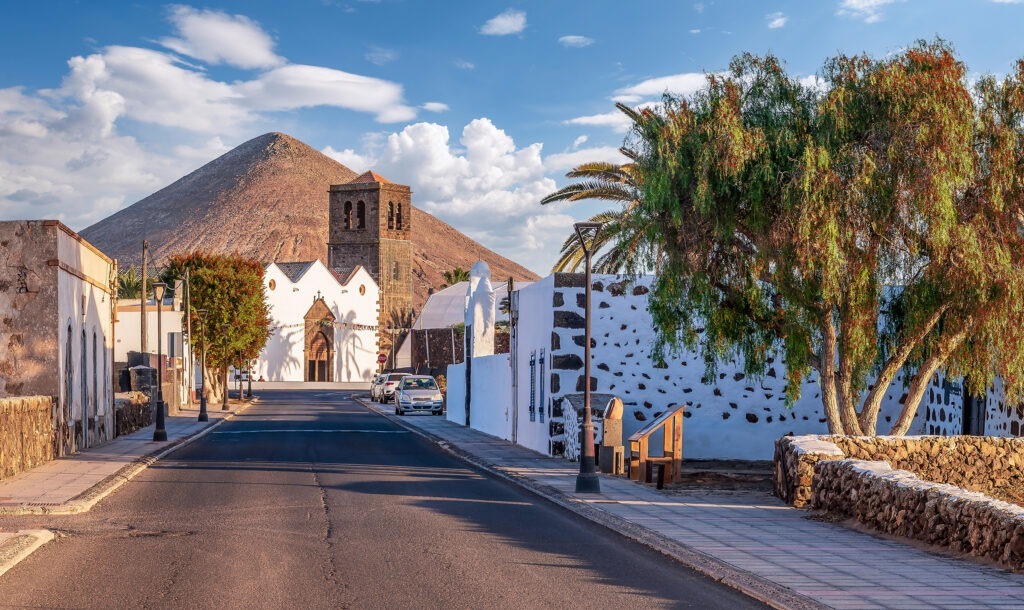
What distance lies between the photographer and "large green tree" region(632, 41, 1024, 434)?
15.9 meters

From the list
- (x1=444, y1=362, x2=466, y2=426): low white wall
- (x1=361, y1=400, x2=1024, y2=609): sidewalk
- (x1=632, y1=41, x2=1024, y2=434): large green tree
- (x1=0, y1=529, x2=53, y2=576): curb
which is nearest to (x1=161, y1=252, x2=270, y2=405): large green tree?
(x1=444, y1=362, x2=466, y2=426): low white wall

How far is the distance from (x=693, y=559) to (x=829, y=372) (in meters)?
7.41

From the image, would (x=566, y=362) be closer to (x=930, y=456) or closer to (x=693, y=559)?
(x=930, y=456)

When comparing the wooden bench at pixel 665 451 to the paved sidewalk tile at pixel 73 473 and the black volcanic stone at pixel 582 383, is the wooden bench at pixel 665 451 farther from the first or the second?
the paved sidewalk tile at pixel 73 473

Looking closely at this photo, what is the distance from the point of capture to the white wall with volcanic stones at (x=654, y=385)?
2427 cm

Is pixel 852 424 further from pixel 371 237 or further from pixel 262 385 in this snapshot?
pixel 371 237

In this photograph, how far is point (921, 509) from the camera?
12.5 m

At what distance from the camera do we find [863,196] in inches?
631

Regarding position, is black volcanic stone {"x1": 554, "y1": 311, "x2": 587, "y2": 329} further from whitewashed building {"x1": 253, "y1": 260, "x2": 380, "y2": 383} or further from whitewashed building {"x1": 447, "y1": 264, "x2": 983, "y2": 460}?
whitewashed building {"x1": 253, "y1": 260, "x2": 380, "y2": 383}

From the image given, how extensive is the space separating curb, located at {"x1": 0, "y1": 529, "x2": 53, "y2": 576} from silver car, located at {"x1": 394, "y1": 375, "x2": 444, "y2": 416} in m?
39.9

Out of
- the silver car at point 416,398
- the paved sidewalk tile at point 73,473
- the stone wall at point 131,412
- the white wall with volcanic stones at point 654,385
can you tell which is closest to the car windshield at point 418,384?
the silver car at point 416,398

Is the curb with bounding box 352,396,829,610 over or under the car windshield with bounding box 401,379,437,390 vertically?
under

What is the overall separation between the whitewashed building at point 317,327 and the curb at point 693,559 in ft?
326

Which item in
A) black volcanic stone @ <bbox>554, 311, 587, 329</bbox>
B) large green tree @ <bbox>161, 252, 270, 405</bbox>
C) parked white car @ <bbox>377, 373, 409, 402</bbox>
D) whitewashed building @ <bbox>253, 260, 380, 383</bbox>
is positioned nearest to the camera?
black volcanic stone @ <bbox>554, 311, 587, 329</bbox>
